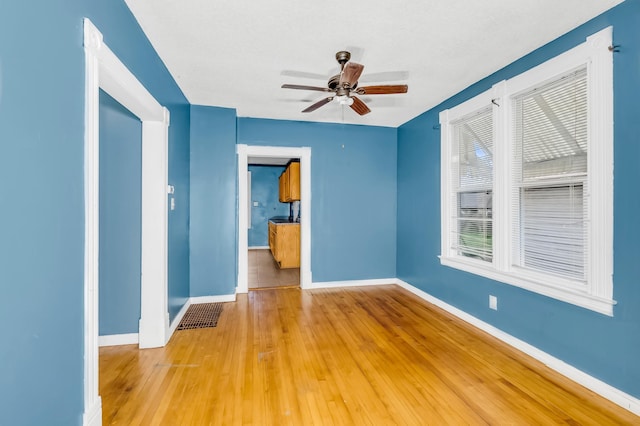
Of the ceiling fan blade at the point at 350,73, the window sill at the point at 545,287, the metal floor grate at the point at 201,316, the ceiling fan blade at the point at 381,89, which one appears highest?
the ceiling fan blade at the point at 350,73

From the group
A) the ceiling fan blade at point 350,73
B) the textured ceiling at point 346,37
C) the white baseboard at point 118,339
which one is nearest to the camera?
the textured ceiling at point 346,37

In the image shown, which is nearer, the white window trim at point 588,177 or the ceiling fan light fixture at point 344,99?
the white window trim at point 588,177

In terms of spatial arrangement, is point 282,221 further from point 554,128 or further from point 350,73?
point 554,128

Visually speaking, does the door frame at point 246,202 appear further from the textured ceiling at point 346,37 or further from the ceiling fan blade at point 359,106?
the ceiling fan blade at point 359,106

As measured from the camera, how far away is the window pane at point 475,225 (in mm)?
3041

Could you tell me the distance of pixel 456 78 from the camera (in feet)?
9.81

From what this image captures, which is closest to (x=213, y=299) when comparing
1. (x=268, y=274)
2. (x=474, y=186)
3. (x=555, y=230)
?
(x=268, y=274)

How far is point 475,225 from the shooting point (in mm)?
3260

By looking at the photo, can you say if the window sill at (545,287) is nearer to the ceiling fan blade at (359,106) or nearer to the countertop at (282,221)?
the ceiling fan blade at (359,106)

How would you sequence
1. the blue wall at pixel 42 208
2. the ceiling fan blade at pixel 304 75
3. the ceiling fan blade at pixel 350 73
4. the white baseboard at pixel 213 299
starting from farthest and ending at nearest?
the white baseboard at pixel 213 299
the ceiling fan blade at pixel 304 75
the ceiling fan blade at pixel 350 73
the blue wall at pixel 42 208

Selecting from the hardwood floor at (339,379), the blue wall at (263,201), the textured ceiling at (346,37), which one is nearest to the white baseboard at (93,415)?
the hardwood floor at (339,379)

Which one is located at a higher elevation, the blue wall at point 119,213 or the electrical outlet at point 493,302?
the blue wall at point 119,213

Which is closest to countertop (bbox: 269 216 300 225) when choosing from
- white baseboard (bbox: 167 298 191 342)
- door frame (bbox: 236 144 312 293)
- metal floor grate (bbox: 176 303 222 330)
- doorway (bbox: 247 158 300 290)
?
doorway (bbox: 247 158 300 290)

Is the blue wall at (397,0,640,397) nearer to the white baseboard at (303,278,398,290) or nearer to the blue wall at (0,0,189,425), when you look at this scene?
the white baseboard at (303,278,398,290)
